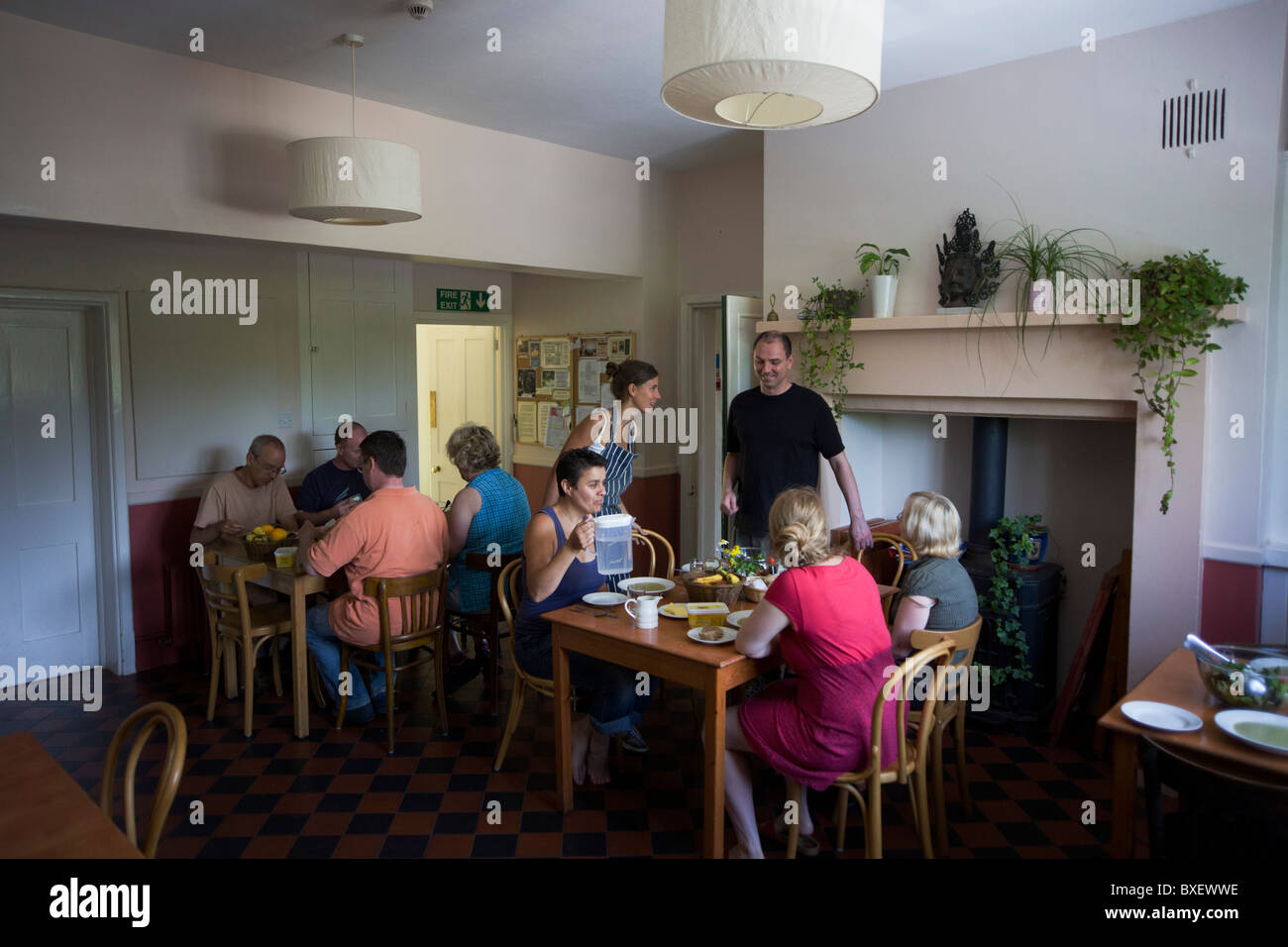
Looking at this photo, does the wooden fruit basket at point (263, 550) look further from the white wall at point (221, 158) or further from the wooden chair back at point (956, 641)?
the wooden chair back at point (956, 641)

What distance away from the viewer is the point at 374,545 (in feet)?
11.7

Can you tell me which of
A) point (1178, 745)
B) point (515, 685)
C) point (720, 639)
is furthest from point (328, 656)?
point (1178, 745)

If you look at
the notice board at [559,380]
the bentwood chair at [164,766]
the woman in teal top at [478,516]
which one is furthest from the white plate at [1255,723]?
the notice board at [559,380]

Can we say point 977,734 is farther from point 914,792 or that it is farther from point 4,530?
point 4,530

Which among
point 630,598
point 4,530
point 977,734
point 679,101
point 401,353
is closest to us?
point 679,101

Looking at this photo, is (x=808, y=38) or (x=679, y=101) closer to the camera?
(x=808, y=38)

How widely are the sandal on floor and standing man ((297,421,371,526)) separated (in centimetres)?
283

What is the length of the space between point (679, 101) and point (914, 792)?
6.76 ft

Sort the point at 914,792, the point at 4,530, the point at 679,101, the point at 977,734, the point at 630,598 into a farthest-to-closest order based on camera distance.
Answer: the point at 4,530, the point at 977,734, the point at 630,598, the point at 914,792, the point at 679,101

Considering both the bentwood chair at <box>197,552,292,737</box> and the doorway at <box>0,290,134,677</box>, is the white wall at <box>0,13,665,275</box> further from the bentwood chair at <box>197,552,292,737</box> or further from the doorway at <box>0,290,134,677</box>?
the bentwood chair at <box>197,552,292,737</box>

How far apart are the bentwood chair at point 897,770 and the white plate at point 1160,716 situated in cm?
49

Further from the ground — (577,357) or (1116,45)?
(1116,45)
